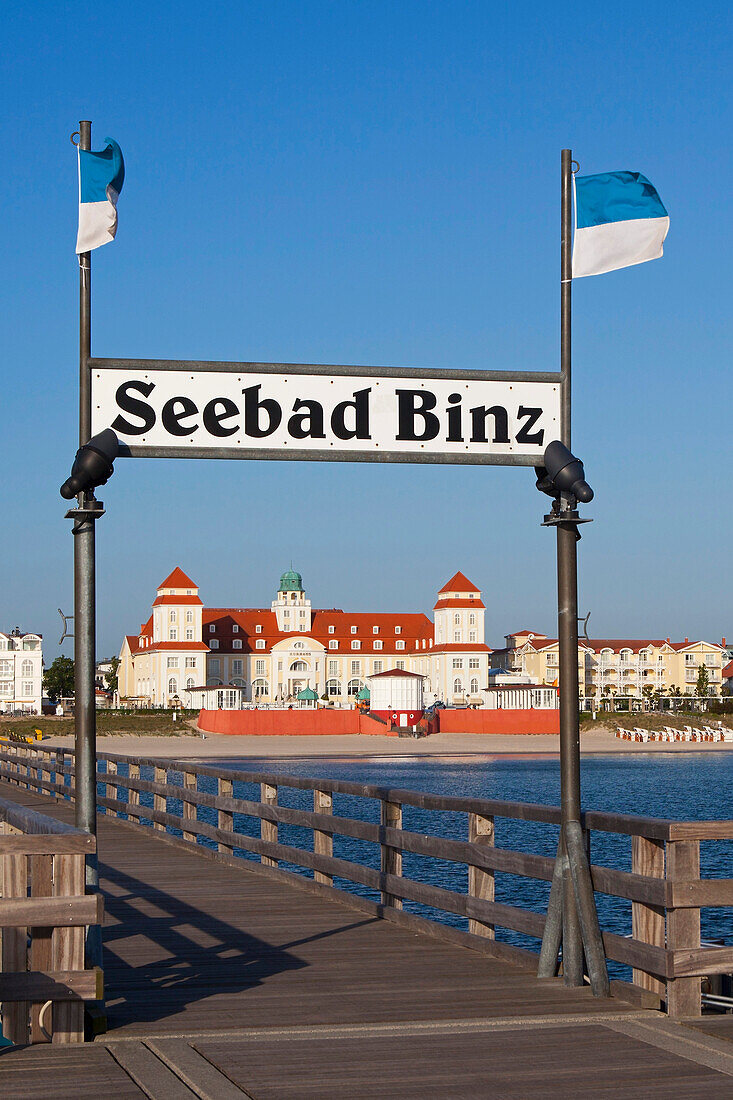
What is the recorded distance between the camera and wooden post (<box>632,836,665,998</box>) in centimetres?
725

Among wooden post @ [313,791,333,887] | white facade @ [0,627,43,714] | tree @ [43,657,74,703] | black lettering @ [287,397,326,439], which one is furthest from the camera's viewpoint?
tree @ [43,657,74,703]

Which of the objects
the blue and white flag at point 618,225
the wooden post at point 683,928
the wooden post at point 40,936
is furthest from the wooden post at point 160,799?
the wooden post at point 683,928

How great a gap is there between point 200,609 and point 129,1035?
159 m

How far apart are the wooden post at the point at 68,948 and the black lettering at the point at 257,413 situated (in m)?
2.83

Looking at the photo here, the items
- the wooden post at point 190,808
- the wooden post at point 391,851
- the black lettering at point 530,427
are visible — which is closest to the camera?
the black lettering at point 530,427

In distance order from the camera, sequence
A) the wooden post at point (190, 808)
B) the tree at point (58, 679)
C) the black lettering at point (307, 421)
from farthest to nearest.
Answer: the tree at point (58, 679) < the wooden post at point (190, 808) < the black lettering at point (307, 421)

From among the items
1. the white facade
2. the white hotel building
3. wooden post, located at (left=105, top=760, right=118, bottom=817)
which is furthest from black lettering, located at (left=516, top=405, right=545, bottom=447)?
the white facade

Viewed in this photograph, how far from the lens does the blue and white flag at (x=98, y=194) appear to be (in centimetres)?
804

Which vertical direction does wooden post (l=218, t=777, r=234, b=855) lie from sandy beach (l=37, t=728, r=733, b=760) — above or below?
above

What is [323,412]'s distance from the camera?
27.3 feet

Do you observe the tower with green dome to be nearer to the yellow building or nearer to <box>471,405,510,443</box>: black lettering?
the yellow building

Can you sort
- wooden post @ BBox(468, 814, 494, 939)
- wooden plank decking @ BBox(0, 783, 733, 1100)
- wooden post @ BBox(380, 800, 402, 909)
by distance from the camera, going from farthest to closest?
wooden post @ BBox(380, 800, 402, 909) < wooden post @ BBox(468, 814, 494, 939) < wooden plank decking @ BBox(0, 783, 733, 1100)

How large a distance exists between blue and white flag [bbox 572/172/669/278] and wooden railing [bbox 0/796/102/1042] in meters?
4.63

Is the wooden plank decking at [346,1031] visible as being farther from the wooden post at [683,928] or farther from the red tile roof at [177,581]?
the red tile roof at [177,581]
